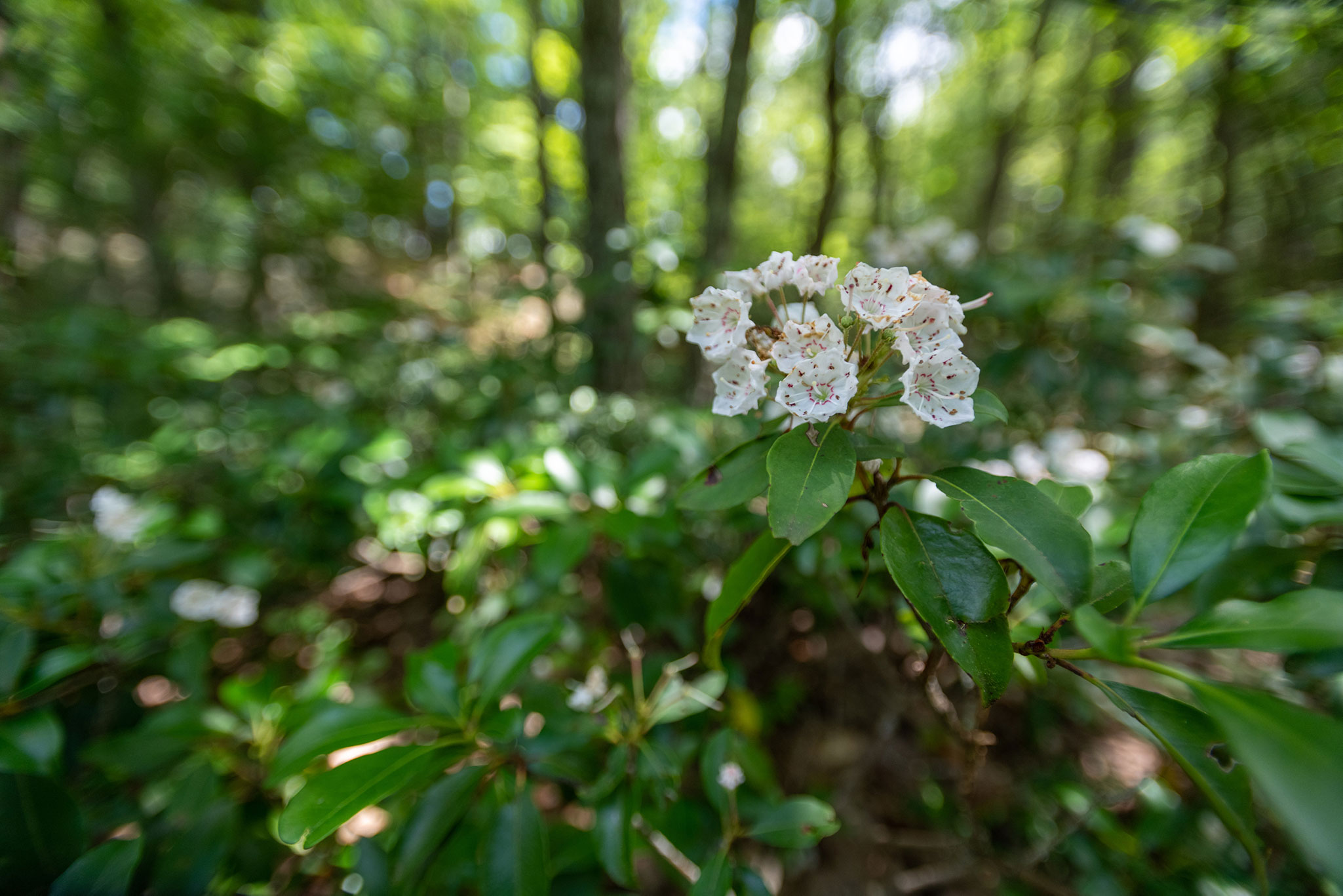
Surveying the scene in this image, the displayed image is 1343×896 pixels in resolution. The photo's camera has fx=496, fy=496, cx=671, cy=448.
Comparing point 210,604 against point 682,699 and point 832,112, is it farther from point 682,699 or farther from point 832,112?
point 832,112

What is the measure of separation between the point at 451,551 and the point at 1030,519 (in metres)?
1.57

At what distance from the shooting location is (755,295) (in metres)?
0.86

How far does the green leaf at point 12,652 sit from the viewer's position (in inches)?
39.2

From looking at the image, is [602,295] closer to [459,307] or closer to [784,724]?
[459,307]

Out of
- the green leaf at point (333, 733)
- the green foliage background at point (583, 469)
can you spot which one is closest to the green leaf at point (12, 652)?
the green foliage background at point (583, 469)

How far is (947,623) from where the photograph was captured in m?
0.60

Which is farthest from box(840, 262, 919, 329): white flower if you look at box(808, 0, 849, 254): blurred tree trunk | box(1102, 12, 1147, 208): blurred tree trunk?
box(1102, 12, 1147, 208): blurred tree trunk

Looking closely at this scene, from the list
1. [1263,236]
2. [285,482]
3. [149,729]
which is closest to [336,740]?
[149,729]

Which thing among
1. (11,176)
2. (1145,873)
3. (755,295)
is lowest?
(1145,873)

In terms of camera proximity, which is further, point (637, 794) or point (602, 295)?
point (602, 295)

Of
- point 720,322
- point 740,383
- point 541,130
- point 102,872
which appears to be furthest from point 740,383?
point 541,130

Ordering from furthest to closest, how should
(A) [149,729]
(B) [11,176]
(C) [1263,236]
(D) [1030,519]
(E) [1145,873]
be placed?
(B) [11,176], (C) [1263,236], (E) [1145,873], (A) [149,729], (D) [1030,519]

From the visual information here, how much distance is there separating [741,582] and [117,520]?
189cm

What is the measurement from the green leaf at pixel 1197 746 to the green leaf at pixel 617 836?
769 millimetres
